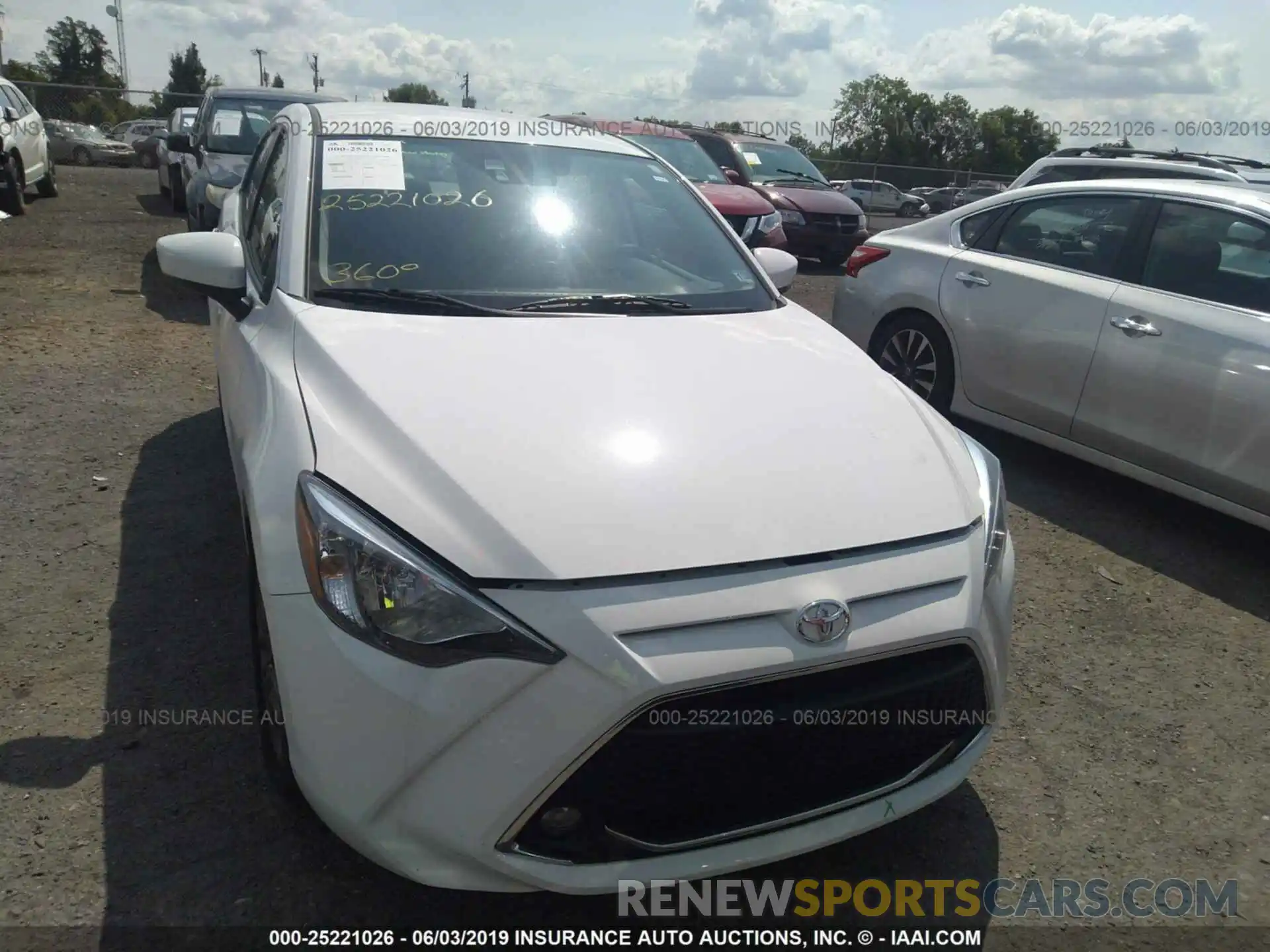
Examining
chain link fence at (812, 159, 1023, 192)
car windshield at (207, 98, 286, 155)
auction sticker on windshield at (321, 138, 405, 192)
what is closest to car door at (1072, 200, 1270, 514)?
auction sticker on windshield at (321, 138, 405, 192)

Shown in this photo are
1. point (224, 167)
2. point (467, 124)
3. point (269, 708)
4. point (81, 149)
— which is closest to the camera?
point (269, 708)

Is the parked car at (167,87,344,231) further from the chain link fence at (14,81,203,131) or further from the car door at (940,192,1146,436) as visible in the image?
the chain link fence at (14,81,203,131)

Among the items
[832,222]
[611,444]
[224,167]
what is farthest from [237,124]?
[611,444]

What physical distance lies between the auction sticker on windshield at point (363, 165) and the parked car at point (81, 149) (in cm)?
2709

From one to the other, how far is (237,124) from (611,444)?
914 cm

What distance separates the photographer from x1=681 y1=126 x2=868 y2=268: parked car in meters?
12.7

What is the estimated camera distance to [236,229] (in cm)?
421

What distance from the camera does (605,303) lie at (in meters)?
2.99

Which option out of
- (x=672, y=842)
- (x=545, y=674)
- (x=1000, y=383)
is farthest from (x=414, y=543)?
(x=1000, y=383)

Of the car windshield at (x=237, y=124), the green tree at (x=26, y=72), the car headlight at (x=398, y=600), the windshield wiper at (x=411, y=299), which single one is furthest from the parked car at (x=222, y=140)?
the green tree at (x=26, y=72)

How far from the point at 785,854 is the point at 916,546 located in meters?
0.69

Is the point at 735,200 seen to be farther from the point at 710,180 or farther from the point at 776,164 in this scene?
the point at 776,164

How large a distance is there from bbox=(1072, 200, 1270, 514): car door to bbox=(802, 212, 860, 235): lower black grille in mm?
8233

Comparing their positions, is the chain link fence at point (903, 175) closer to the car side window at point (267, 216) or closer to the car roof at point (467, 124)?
the car roof at point (467, 124)
